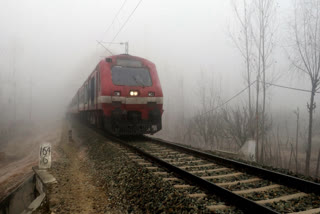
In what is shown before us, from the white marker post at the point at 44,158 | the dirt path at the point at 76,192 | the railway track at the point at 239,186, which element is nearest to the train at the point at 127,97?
the dirt path at the point at 76,192

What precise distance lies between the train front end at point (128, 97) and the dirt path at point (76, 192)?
2.34 m

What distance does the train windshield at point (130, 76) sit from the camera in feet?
28.3

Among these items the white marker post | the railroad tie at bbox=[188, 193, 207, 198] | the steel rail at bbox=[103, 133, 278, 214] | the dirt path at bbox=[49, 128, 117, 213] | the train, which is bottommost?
the dirt path at bbox=[49, 128, 117, 213]

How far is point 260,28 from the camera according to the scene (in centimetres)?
1195

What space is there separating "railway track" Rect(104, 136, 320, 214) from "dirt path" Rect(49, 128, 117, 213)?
1.13 meters

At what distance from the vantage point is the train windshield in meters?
8.62

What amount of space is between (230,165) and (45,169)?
4.45 m

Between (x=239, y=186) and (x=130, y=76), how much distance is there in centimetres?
620

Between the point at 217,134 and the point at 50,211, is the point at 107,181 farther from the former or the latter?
the point at 217,134

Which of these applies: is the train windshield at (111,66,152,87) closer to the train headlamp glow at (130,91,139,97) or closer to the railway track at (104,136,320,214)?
the train headlamp glow at (130,91,139,97)

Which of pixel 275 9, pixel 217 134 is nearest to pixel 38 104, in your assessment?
pixel 217 134

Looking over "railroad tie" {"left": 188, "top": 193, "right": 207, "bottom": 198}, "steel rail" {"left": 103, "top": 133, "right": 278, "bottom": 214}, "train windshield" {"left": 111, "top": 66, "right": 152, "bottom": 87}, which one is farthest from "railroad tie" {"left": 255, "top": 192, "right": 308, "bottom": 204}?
"train windshield" {"left": 111, "top": 66, "right": 152, "bottom": 87}

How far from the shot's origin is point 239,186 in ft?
11.9

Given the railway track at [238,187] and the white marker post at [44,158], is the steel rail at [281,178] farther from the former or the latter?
the white marker post at [44,158]
